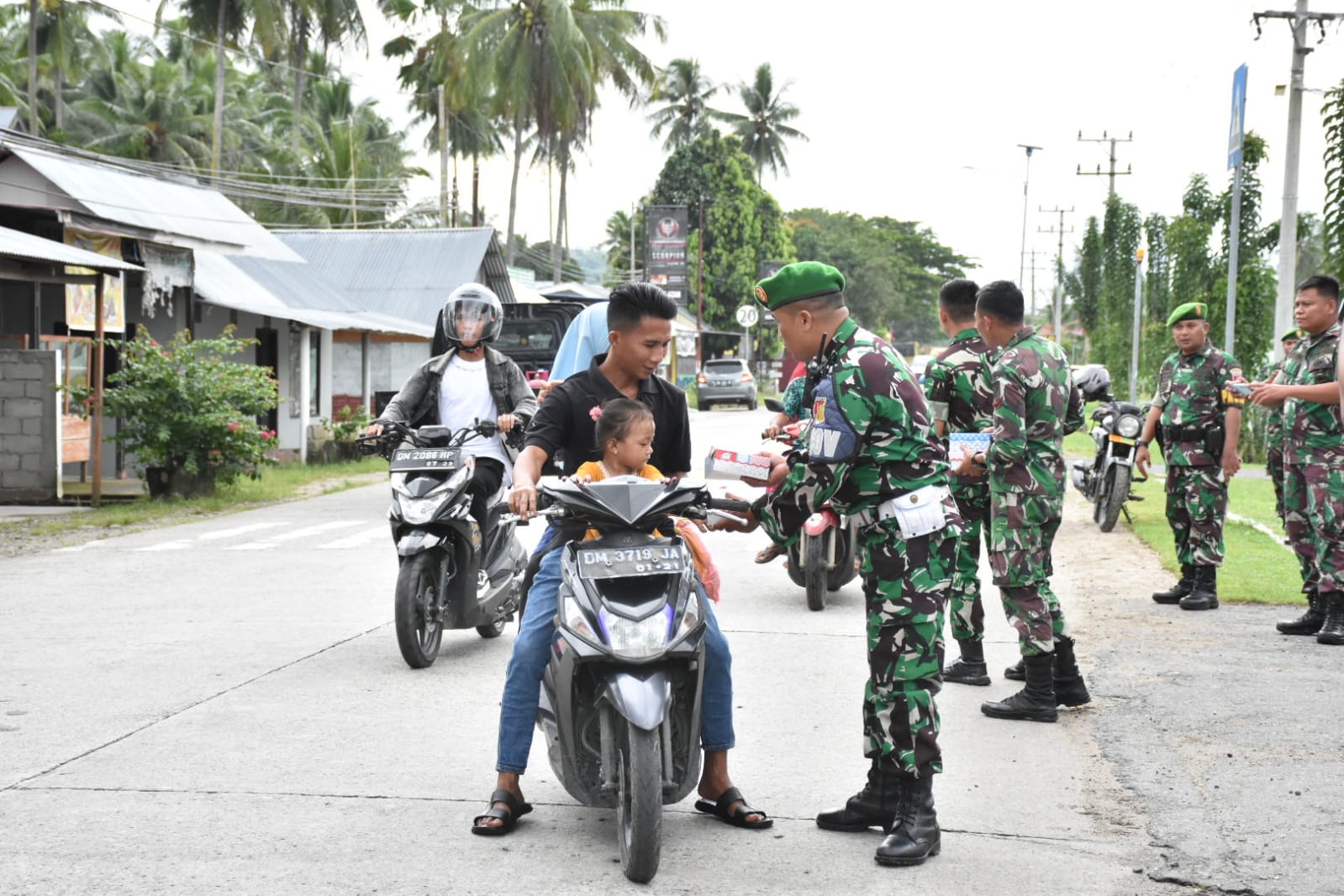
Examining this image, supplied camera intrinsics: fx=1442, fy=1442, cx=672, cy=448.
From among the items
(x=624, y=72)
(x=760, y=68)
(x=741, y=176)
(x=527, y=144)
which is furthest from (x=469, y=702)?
(x=760, y=68)

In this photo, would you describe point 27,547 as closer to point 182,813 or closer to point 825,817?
point 182,813

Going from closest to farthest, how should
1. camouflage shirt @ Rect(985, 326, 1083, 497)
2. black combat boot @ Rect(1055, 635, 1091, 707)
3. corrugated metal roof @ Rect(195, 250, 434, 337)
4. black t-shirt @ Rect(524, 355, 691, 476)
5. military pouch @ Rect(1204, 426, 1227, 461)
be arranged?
black t-shirt @ Rect(524, 355, 691, 476)
camouflage shirt @ Rect(985, 326, 1083, 497)
black combat boot @ Rect(1055, 635, 1091, 707)
military pouch @ Rect(1204, 426, 1227, 461)
corrugated metal roof @ Rect(195, 250, 434, 337)

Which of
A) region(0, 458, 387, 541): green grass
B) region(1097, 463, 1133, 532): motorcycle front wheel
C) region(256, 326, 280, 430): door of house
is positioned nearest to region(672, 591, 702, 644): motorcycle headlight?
region(1097, 463, 1133, 532): motorcycle front wheel

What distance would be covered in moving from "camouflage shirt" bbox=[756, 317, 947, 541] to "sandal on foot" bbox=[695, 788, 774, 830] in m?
0.90

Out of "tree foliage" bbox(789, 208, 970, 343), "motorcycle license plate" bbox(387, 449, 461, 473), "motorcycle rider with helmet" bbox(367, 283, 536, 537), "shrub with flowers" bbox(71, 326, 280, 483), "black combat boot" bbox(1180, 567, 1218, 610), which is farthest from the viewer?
"tree foliage" bbox(789, 208, 970, 343)

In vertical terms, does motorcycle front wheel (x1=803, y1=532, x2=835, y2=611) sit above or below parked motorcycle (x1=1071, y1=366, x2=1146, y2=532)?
below

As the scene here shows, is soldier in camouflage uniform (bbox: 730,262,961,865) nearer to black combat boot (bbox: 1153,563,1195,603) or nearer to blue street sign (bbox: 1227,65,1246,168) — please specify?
black combat boot (bbox: 1153,563,1195,603)

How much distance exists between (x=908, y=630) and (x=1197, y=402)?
547 cm

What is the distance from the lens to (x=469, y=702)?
21.0ft

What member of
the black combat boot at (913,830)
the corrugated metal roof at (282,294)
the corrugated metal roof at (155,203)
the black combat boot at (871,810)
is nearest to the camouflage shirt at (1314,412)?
the black combat boot at (871,810)

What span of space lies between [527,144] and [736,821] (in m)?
46.9

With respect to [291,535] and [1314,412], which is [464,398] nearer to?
[1314,412]

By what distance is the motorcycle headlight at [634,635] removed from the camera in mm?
4094

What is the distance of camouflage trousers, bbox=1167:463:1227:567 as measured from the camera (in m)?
9.08
